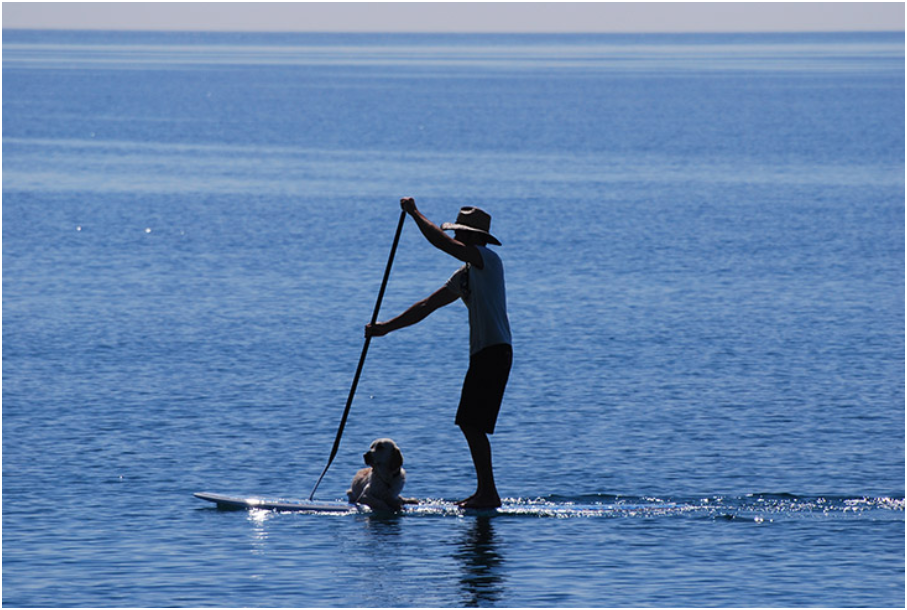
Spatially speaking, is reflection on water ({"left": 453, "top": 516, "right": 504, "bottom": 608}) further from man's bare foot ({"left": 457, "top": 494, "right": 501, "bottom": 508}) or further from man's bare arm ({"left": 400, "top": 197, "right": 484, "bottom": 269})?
man's bare arm ({"left": 400, "top": 197, "right": 484, "bottom": 269})

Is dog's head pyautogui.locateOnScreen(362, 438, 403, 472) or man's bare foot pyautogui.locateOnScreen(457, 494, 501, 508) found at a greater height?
dog's head pyautogui.locateOnScreen(362, 438, 403, 472)

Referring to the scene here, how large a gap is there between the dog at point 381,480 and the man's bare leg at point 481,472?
0.51 meters

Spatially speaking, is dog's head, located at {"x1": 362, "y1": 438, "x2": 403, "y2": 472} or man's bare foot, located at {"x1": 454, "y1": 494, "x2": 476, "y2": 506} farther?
man's bare foot, located at {"x1": 454, "y1": 494, "x2": 476, "y2": 506}

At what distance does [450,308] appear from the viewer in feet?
77.9

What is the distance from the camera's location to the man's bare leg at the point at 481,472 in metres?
11.5

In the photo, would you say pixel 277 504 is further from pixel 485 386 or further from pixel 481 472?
pixel 485 386

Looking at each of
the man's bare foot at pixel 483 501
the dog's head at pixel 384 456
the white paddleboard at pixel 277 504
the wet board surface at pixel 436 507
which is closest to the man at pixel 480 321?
the man's bare foot at pixel 483 501

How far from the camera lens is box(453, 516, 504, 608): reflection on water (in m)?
9.68

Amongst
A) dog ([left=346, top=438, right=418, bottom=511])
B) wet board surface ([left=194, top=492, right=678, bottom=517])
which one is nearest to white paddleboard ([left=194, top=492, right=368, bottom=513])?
wet board surface ([left=194, top=492, right=678, bottom=517])

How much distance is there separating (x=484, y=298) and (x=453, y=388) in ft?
20.1

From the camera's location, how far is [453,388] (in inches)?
684

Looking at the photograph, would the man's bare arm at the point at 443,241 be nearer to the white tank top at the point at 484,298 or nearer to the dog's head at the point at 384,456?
the white tank top at the point at 484,298

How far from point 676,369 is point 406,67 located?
167m

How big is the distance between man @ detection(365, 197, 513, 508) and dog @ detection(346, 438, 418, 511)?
1.83 feet
